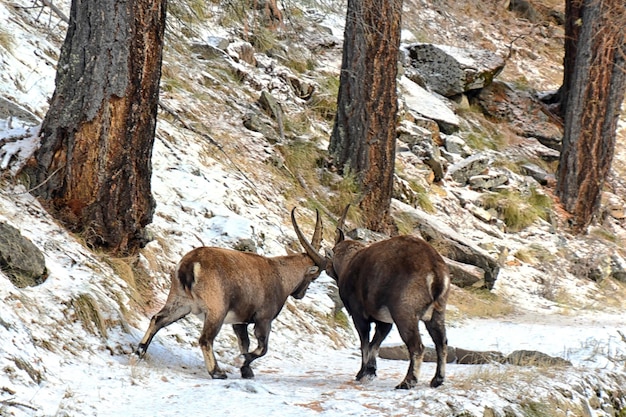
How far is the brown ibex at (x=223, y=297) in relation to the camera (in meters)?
6.76

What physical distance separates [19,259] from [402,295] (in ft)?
10.4

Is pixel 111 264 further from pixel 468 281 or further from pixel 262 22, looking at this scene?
pixel 262 22

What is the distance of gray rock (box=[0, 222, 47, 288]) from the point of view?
671cm

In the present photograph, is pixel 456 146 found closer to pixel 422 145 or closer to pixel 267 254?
pixel 422 145

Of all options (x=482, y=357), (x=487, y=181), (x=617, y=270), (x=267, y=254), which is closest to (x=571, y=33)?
(x=487, y=181)

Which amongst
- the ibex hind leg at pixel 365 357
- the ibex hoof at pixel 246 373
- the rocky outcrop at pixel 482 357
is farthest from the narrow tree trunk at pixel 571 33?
the ibex hoof at pixel 246 373

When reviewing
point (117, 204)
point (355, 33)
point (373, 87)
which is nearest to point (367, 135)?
point (373, 87)

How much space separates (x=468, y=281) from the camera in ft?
40.4

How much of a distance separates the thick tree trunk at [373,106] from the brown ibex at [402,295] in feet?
17.9

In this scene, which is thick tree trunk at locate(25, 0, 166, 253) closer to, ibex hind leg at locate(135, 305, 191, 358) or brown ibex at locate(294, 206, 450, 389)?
ibex hind leg at locate(135, 305, 191, 358)

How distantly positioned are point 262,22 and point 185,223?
25.3 feet

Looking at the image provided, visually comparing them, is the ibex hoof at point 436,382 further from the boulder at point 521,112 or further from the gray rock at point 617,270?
the boulder at point 521,112

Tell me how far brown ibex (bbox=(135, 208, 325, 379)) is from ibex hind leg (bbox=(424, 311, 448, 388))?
4.90 feet

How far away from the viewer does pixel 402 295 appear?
6.70 meters
